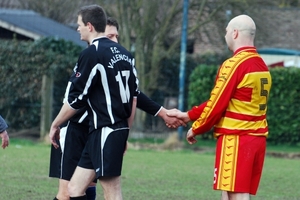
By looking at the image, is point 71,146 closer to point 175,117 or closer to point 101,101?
point 101,101

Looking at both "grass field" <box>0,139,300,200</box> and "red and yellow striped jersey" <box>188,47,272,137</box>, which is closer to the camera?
"red and yellow striped jersey" <box>188,47,272,137</box>

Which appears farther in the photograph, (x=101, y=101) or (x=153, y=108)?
(x=153, y=108)

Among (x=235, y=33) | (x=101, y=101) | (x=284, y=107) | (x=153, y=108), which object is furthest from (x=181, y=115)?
(x=284, y=107)

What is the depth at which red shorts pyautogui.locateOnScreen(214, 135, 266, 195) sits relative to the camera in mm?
7121

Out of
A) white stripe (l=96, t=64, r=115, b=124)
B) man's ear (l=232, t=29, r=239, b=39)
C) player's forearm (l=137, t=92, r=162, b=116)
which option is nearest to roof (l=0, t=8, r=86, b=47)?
player's forearm (l=137, t=92, r=162, b=116)

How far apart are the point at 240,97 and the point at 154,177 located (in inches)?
269

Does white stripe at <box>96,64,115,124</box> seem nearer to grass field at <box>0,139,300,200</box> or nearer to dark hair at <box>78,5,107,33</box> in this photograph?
dark hair at <box>78,5,107,33</box>

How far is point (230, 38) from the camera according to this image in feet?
23.8

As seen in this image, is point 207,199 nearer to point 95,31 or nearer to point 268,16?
point 95,31

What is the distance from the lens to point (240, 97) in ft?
23.3

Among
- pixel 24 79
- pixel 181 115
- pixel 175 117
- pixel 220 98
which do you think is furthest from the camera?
pixel 24 79

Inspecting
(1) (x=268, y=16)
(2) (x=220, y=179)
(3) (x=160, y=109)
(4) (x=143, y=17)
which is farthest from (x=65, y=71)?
(2) (x=220, y=179)

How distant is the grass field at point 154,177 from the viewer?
11336 millimetres

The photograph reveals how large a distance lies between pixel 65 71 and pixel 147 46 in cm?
332
